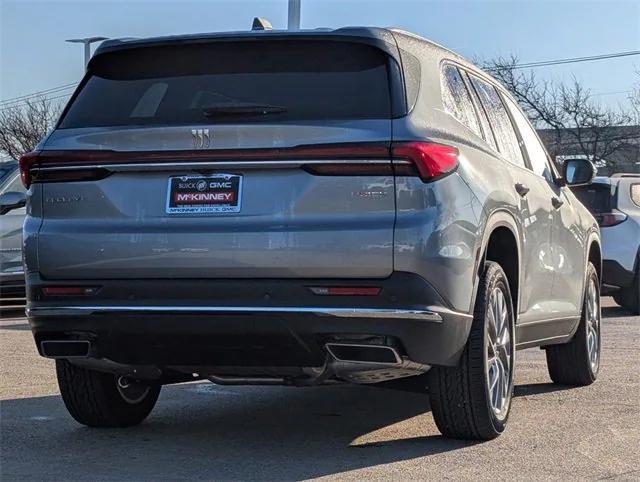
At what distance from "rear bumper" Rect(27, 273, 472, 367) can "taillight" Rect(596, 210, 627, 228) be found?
905cm

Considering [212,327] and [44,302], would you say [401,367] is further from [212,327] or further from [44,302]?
[44,302]

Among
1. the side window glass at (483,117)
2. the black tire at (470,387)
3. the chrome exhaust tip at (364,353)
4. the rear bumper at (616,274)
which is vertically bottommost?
the rear bumper at (616,274)

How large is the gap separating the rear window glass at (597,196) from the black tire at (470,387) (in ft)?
28.7

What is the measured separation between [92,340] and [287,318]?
953 mm

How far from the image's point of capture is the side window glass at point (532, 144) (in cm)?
755

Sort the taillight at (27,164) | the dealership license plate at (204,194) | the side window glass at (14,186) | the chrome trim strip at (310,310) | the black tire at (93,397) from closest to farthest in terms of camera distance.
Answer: the chrome trim strip at (310,310) → the dealership license plate at (204,194) → the taillight at (27,164) → the black tire at (93,397) → the side window glass at (14,186)

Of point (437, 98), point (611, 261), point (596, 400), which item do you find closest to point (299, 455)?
point (437, 98)

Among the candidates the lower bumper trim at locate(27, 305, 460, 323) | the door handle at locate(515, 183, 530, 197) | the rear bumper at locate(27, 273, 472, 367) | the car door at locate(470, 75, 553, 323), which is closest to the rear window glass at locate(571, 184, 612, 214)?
the car door at locate(470, 75, 553, 323)

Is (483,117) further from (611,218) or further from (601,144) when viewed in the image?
(601,144)

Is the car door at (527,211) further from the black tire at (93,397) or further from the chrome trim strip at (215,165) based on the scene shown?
the black tire at (93,397)

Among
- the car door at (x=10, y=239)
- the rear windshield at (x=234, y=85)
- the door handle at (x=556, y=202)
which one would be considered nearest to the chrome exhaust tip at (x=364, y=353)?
the rear windshield at (x=234, y=85)

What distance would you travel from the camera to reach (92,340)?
5531 millimetres

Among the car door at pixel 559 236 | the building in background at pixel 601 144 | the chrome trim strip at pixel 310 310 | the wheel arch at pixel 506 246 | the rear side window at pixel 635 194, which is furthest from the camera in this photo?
the building in background at pixel 601 144

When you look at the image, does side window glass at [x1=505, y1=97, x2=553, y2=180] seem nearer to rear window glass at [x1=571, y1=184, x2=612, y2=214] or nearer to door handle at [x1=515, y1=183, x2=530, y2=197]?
door handle at [x1=515, y1=183, x2=530, y2=197]
